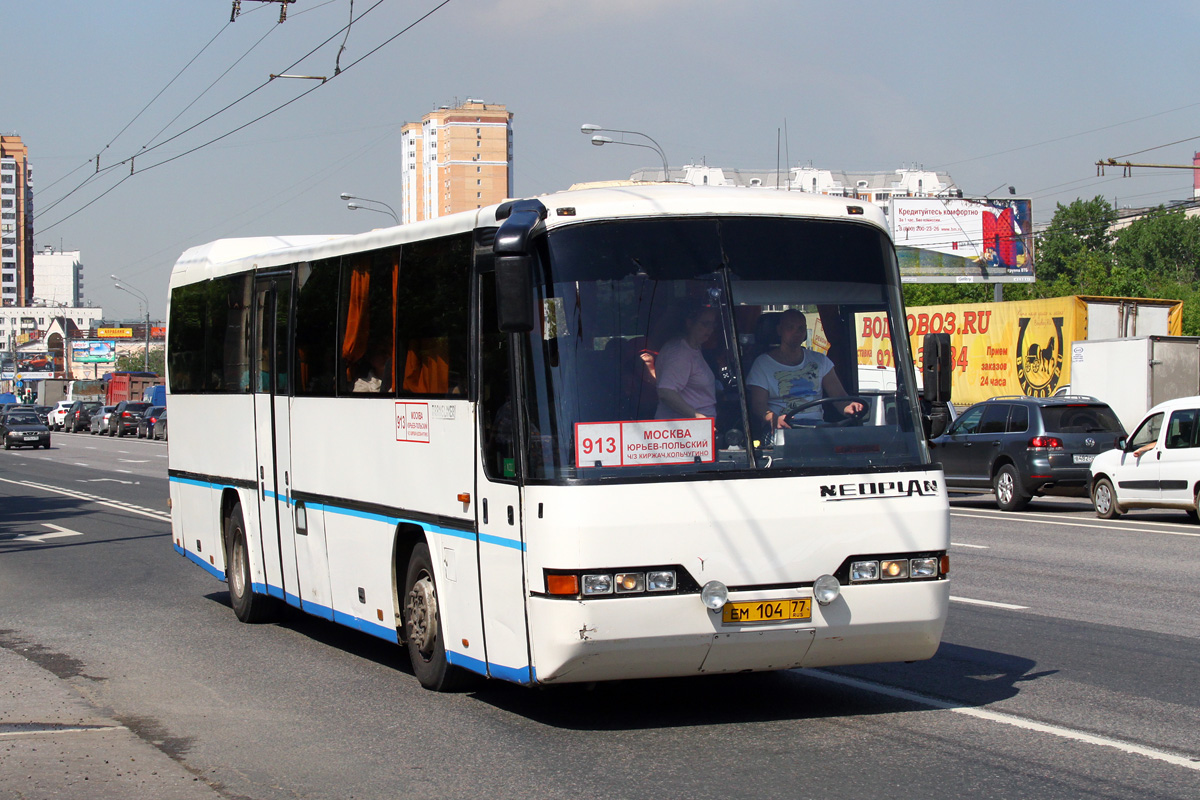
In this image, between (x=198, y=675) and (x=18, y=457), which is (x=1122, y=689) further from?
(x=18, y=457)

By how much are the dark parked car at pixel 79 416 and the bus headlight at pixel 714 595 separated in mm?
81578

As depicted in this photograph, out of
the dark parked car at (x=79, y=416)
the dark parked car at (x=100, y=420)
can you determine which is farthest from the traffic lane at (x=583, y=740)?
the dark parked car at (x=79, y=416)

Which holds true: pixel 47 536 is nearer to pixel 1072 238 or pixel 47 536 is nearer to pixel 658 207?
pixel 658 207

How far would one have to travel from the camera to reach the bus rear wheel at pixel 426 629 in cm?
788

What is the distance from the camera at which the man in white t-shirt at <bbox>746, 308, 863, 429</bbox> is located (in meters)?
6.81

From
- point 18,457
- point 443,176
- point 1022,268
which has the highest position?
point 443,176

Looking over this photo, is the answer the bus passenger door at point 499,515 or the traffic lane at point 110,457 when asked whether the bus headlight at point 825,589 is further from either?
the traffic lane at point 110,457

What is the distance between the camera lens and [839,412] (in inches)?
275

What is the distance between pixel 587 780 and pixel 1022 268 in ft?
169

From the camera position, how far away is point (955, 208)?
53906 millimetres

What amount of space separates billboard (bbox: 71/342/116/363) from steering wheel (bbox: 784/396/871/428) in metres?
144

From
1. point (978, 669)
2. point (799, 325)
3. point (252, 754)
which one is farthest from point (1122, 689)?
point (252, 754)

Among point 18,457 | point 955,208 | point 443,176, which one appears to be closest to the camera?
point 18,457

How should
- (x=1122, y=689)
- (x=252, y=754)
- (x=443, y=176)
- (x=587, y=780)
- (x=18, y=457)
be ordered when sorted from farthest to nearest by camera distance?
(x=443, y=176) → (x=18, y=457) → (x=1122, y=689) → (x=252, y=754) → (x=587, y=780)
